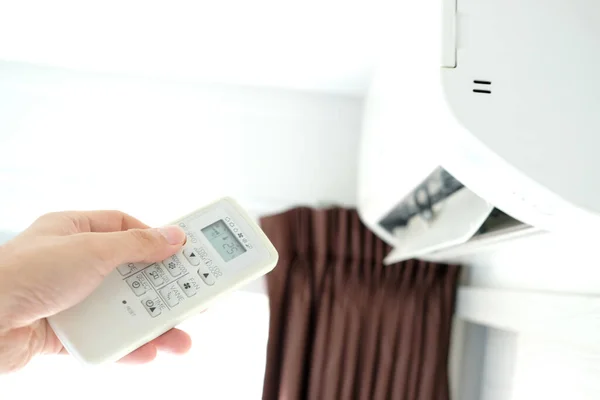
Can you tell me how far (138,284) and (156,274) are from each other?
2 centimetres

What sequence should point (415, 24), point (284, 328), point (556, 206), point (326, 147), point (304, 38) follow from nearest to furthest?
point (556, 206) → point (415, 24) → point (304, 38) → point (284, 328) → point (326, 147)

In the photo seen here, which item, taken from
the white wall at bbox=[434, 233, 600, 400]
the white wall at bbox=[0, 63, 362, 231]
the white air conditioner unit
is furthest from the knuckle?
the white wall at bbox=[0, 63, 362, 231]

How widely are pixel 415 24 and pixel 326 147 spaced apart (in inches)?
22.3

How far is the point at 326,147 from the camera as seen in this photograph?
1.14 meters

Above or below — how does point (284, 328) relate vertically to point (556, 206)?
below

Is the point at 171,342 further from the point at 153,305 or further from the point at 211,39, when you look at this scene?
the point at 211,39

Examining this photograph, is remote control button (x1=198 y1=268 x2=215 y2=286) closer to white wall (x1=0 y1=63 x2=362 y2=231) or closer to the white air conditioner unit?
the white air conditioner unit

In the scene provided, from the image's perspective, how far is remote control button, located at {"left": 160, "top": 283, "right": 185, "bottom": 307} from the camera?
542 mm

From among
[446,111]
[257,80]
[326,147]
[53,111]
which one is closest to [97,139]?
[53,111]

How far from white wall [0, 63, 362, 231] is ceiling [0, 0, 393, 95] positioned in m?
0.04

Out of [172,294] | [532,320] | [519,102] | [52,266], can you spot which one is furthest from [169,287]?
[532,320]

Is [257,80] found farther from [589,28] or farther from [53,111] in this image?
[589,28]

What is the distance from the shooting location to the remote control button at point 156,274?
0.55 meters

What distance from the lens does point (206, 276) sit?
56 cm
